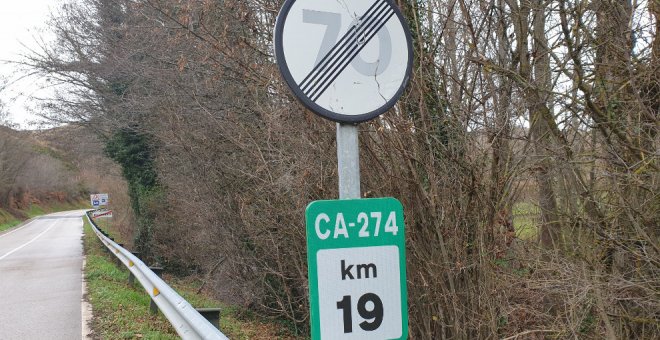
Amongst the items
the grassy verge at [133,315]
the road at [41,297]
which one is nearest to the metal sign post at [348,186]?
the grassy verge at [133,315]

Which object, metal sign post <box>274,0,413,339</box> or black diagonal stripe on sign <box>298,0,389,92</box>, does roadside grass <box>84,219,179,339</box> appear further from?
black diagonal stripe on sign <box>298,0,389,92</box>

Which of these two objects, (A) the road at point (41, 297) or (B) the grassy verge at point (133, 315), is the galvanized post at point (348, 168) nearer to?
(B) the grassy verge at point (133, 315)

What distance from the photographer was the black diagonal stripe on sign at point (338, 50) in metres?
2.38

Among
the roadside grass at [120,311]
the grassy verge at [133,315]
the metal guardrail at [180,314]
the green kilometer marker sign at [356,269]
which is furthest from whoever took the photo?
the grassy verge at [133,315]

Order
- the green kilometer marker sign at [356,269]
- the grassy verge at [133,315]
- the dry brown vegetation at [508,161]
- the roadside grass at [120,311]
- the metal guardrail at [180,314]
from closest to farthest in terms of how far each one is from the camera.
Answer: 1. the green kilometer marker sign at [356,269]
2. the metal guardrail at [180,314]
3. the dry brown vegetation at [508,161]
4. the roadside grass at [120,311]
5. the grassy verge at [133,315]

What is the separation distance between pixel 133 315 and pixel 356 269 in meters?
6.81

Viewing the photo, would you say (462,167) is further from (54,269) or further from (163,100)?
(54,269)

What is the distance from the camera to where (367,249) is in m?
2.33

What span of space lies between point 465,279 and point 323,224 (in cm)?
306

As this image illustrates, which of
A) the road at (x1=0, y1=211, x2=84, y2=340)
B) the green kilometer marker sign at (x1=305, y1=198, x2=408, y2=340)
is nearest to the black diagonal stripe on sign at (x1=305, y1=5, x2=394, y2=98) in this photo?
the green kilometer marker sign at (x1=305, y1=198, x2=408, y2=340)

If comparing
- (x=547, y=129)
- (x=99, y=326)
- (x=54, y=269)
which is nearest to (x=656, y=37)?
(x=547, y=129)

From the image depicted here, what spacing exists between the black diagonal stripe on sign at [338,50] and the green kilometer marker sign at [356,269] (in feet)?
1.69

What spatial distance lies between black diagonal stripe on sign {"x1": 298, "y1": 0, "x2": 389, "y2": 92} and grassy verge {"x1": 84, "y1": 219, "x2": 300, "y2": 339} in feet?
17.6

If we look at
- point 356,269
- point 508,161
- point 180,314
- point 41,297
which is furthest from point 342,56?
point 41,297
